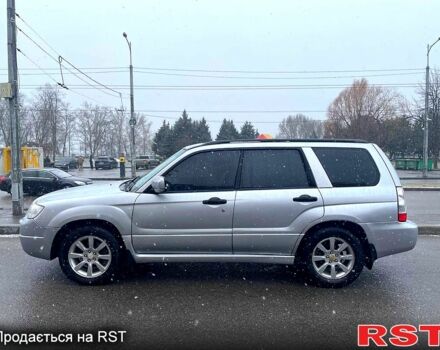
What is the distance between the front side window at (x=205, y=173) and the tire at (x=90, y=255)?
37.9 inches

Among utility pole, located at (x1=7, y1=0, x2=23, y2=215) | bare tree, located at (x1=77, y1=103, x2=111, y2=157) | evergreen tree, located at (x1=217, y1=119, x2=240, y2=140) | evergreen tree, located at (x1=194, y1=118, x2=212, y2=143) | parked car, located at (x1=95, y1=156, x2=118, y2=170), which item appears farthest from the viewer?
bare tree, located at (x1=77, y1=103, x2=111, y2=157)

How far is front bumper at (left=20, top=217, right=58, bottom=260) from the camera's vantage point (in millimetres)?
4984

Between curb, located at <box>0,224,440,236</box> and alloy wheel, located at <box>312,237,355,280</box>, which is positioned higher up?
alloy wheel, located at <box>312,237,355,280</box>

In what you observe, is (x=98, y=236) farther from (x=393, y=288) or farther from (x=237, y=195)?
(x=393, y=288)

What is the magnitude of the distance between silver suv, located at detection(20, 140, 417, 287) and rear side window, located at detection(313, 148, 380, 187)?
17 mm

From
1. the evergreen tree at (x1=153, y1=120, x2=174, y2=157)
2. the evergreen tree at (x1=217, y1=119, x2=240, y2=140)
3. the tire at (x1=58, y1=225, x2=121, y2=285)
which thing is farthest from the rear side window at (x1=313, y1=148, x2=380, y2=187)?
the evergreen tree at (x1=217, y1=119, x2=240, y2=140)

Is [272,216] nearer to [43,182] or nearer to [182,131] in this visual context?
[43,182]

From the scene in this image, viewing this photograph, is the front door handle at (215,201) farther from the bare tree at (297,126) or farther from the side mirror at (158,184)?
the bare tree at (297,126)

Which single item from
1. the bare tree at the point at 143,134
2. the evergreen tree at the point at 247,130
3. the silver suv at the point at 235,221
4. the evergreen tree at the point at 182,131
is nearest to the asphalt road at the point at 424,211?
the silver suv at the point at 235,221

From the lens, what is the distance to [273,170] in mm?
5113

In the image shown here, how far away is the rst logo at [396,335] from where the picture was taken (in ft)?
12.3

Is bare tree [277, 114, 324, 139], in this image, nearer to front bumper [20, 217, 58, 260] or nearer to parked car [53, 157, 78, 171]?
parked car [53, 157, 78, 171]

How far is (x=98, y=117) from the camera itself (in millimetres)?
77000

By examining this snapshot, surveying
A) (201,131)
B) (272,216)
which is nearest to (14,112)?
(272,216)
